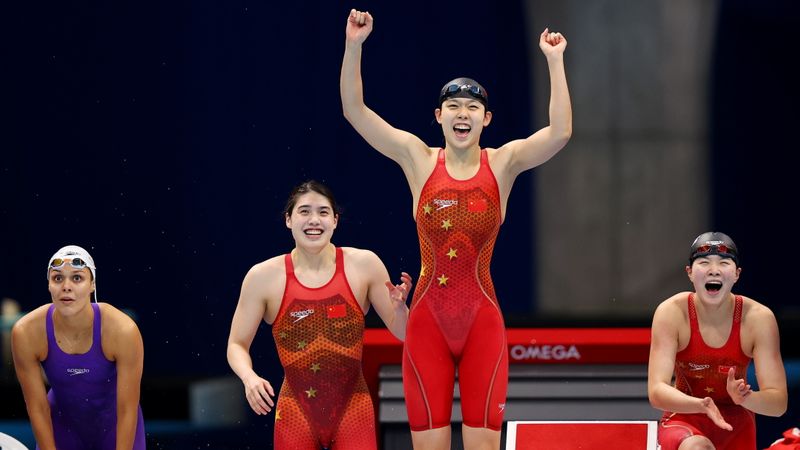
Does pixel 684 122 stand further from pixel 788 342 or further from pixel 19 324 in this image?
pixel 19 324

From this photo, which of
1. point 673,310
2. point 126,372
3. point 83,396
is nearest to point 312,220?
point 126,372

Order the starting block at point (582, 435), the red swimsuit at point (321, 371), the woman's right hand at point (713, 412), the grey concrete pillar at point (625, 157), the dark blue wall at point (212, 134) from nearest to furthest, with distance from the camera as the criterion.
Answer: the woman's right hand at point (713, 412) → the red swimsuit at point (321, 371) → the starting block at point (582, 435) → the dark blue wall at point (212, 134) → the grey concrete pillar at point (625, 157)

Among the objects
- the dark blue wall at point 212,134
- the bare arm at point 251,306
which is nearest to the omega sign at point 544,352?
the dark blue wall at point 212,134

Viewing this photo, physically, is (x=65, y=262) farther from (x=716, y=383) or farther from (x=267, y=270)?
(x=716, y=383)

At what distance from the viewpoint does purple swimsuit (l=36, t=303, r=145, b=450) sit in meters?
5.40

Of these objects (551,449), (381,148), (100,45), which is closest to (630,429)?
(551,449)

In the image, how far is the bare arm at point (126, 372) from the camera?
17.6 feet

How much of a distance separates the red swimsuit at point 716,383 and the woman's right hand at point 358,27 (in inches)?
68.2

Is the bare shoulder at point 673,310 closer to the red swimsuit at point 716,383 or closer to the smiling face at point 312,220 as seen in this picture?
the red swimsuit at point 716,383

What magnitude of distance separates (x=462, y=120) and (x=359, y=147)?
278 cm

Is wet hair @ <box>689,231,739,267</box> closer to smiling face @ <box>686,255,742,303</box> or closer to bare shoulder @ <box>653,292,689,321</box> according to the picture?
smiling face @ <box>686,255,742,303</box>

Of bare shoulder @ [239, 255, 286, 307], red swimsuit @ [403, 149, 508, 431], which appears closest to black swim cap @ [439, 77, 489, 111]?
red swimsuit @ [403, 149, 508, 431]

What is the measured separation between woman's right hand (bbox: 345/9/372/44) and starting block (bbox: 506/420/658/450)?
6.52ft

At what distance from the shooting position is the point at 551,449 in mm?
6059
